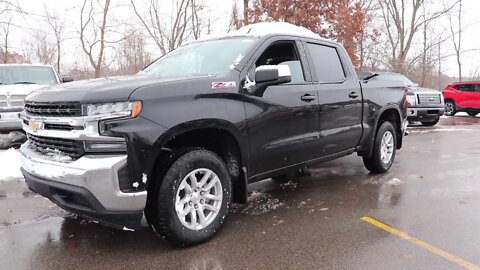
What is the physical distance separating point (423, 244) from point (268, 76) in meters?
2.02

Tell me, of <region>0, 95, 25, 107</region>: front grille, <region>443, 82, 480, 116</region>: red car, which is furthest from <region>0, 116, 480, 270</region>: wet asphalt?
<region>443, 82, 480, 116</region>: red car

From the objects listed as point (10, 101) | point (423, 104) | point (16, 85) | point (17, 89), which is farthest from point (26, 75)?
point (423, 104)

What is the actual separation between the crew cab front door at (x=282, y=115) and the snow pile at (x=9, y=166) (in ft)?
13.8

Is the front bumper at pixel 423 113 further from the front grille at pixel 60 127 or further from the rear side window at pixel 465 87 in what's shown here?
the front grille at pixel 60 127

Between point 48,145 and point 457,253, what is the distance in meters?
3.53

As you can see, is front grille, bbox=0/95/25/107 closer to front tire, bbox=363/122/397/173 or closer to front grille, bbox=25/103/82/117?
front grille, bbox=25/103/82/117

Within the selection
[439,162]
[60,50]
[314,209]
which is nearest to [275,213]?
[314,209]

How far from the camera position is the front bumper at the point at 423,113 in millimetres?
13141

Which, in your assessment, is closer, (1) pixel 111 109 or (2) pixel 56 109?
(1) pixel 111 109

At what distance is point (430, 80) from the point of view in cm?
3120

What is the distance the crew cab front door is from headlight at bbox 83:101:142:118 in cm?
118

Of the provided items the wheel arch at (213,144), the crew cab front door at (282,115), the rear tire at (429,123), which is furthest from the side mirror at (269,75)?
the rear tire at (429,123)

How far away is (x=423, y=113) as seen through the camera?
1316cm

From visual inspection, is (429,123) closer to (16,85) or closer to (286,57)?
(286,57)
